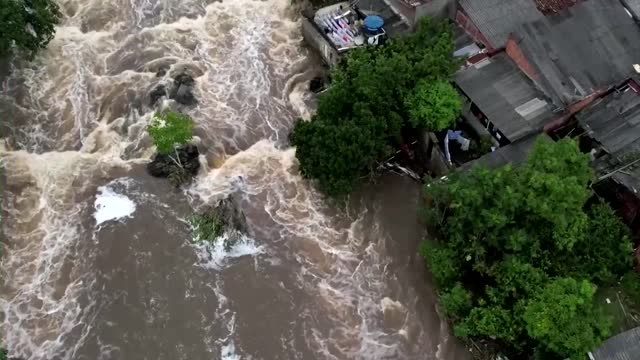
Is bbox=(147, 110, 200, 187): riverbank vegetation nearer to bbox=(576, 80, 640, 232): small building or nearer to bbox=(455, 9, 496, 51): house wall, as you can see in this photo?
bbox=(455, 9, 496, 51): house wall

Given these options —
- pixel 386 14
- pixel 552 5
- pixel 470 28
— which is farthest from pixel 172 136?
pixel 552 5

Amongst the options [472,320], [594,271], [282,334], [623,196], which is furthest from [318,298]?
[623,196]

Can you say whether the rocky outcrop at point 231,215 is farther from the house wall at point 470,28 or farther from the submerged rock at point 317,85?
the house wall at point 470,28

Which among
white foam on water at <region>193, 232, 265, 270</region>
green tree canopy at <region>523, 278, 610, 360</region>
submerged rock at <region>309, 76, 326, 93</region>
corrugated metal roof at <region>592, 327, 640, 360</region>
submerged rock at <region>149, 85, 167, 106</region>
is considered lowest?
corrugated metal roof at <region>592, 327, 640, 360</region>

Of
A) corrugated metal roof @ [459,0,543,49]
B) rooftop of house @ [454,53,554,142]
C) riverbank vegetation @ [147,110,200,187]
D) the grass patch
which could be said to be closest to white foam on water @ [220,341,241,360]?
the grass patch

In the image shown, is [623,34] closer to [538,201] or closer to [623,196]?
[623,196]
